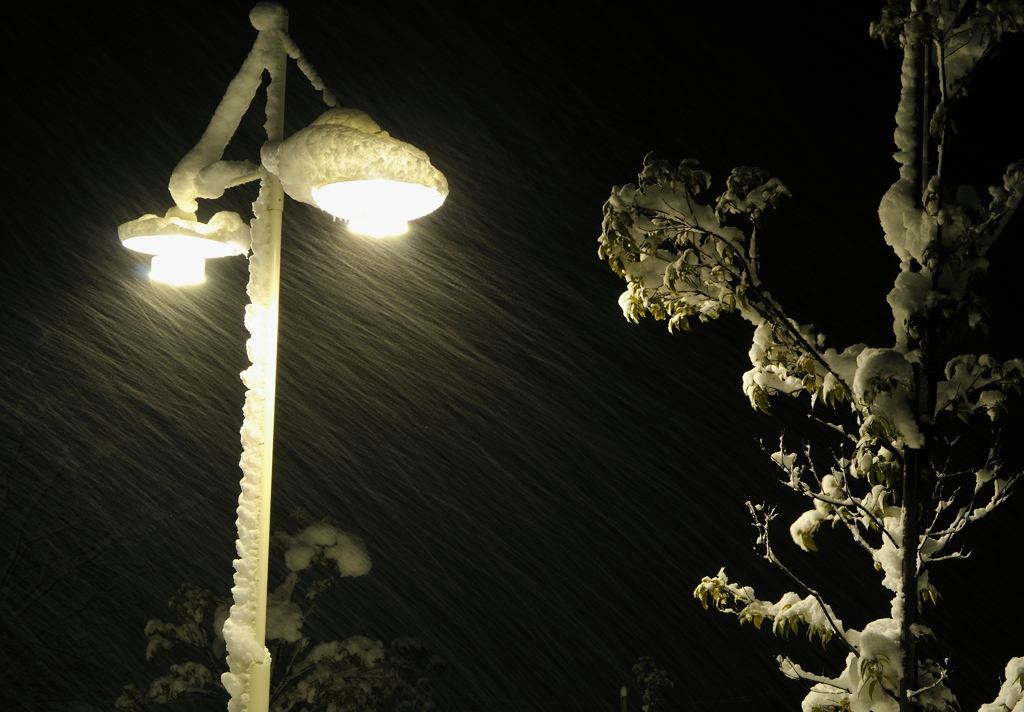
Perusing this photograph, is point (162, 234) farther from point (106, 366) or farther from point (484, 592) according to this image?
point (484, 592)

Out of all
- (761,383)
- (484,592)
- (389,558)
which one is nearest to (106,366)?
(761,383)

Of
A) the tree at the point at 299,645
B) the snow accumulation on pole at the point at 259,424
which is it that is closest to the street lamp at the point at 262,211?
the snow accumulation on pole at the point at 259,424

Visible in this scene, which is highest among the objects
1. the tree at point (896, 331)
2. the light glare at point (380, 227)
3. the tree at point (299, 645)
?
the tree at point (299, 645)

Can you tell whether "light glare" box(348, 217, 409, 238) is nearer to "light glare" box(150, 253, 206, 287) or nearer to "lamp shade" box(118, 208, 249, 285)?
"lamp shade" box(118, 208, 249, 285)

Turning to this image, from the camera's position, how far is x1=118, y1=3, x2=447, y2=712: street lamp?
3799mm

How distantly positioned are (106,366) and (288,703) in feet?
25.9

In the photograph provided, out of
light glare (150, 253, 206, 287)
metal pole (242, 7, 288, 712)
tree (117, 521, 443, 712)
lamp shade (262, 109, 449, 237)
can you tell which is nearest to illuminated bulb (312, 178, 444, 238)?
lamp shade (262, 109, 449, 237)

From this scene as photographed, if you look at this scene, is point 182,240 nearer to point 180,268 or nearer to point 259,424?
point 180,268

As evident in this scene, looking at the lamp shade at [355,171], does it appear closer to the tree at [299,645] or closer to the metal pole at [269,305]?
the metal pole at [269,305]

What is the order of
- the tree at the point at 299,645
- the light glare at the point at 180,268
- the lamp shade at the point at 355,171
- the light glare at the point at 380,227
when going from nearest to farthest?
the lamp shade at the point at 355,171 < the light glare at the point at 380,227 < the light glare at the point at 180,268 < the tree at the point at 299,645

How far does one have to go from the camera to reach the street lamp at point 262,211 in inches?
150

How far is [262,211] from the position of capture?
4148 millimetres

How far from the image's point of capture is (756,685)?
2906 inches

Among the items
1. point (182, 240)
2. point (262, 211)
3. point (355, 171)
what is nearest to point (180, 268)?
point (182, 240)
